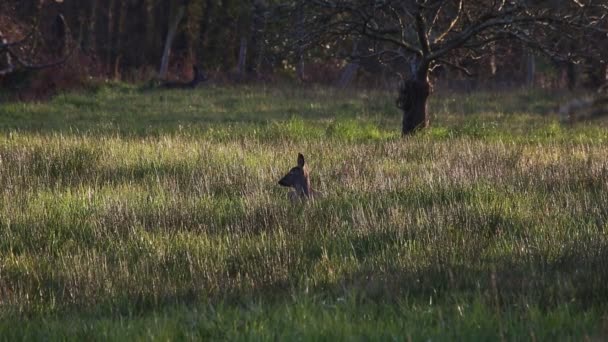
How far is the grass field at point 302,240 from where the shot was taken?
15.9ft

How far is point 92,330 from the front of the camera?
15.6 ft

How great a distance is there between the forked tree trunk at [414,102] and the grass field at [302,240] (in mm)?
1689

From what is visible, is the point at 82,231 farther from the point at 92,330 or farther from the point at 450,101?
the point at 450,101

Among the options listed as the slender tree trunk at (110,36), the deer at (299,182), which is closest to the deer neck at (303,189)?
the deer at (299,182)

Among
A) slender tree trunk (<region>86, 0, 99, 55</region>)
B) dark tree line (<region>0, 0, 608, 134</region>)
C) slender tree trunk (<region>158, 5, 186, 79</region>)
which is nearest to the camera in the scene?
dark tree line (<region>0, 0, 608, 134</region>)

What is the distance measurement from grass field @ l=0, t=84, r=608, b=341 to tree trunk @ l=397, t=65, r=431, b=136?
5.54 ft

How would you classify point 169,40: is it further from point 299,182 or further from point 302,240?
point 302,240

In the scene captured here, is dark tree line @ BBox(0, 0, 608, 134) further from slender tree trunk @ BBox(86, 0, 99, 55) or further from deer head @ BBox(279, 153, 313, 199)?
deer head @ BBox(279, 153, 313, 199)

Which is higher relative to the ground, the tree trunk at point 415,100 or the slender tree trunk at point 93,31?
the slender tree trunk at point 93,31

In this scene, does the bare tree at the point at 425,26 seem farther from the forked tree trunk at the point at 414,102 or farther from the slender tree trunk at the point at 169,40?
the slender tree trunk at the point at 169,40

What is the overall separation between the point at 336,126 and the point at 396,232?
8.35 m

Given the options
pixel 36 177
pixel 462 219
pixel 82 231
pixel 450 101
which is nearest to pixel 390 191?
pixel 462 219

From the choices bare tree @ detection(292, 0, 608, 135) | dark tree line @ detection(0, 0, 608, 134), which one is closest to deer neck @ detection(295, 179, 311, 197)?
dark tree line @ detection(0, 0, 608, 134)

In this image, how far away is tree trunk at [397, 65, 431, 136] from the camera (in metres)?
14.6
